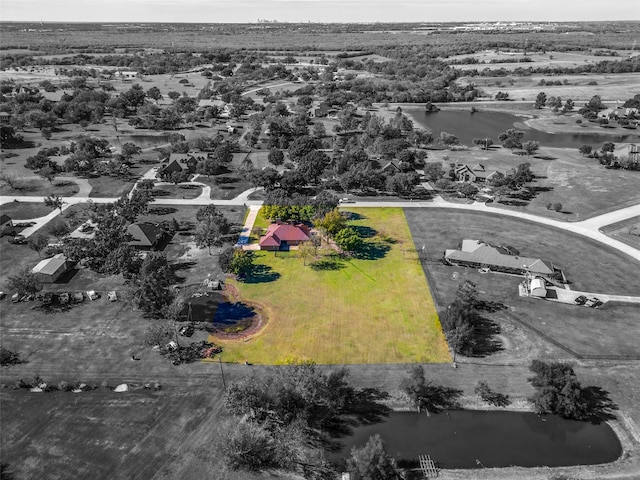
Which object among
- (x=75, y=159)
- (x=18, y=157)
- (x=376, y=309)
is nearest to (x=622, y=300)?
(x=376, y=309)

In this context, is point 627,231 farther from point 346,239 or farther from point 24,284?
point 24,284

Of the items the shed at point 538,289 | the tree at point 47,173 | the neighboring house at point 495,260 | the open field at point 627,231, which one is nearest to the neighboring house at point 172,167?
the tree at point 47,173

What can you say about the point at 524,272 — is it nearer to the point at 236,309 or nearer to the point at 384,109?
the point at 236,309

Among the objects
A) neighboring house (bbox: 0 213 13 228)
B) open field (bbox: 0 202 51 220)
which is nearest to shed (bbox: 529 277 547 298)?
neighboring house (bbox: 0 213 13 228)

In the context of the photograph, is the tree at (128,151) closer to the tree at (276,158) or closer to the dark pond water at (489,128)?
the tree at (276,158)

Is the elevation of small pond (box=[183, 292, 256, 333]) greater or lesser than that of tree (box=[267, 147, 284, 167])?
lesser

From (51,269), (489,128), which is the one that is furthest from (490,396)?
(489,128)

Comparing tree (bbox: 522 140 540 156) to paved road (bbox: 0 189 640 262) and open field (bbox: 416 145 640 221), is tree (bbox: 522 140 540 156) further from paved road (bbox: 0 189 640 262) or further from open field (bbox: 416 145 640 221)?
paved road (bbox: 0 189 640 262)
